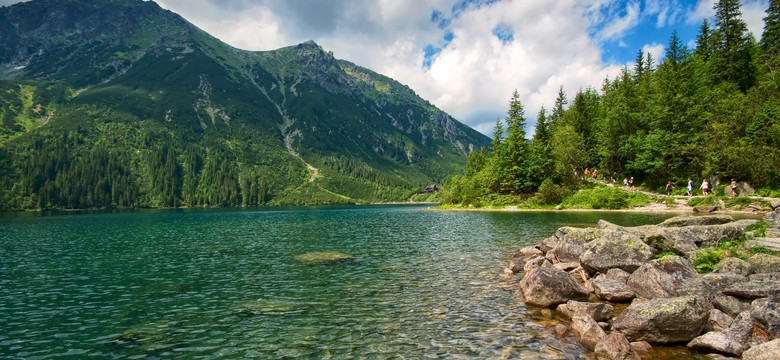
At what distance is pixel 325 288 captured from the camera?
24875mm

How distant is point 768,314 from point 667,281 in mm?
4266

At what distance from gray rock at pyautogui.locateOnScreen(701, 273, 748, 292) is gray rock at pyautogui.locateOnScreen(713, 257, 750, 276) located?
158 cm

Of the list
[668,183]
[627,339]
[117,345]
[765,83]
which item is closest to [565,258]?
[627,339]

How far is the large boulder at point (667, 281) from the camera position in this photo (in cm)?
1744

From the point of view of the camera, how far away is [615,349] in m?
13.1

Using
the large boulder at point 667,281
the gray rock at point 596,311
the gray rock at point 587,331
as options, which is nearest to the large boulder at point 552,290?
the gray rock at point 596,311

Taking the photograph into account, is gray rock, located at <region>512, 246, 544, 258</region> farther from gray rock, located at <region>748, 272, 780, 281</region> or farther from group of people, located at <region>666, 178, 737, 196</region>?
group of people, located at <region>666, 178, 737, 196</region>

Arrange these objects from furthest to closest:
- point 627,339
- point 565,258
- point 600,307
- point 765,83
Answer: point 765,83 < point 565,258 < point 600,307 < point 627,339

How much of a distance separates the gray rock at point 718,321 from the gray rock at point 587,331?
4.37 meters

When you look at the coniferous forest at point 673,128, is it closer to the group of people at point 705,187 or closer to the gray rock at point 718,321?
the group of people at point 705,187

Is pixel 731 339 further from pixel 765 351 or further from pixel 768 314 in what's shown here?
pixel 768 314

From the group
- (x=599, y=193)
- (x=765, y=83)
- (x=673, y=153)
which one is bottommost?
(x=599, y=193)

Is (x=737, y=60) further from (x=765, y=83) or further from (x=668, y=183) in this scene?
(x=668, y=183)

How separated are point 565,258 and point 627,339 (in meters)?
14.6
